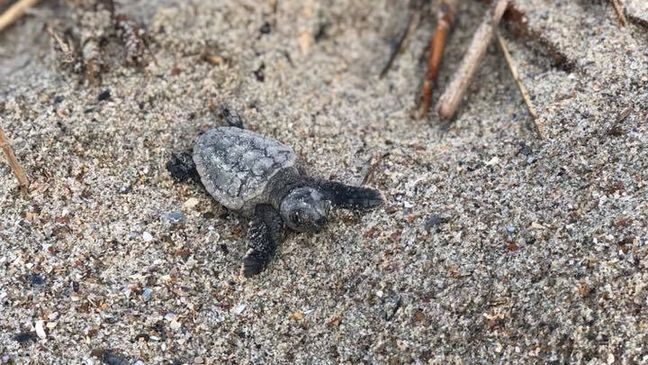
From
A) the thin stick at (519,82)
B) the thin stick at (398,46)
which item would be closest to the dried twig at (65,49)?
the thin stick at (398,46)

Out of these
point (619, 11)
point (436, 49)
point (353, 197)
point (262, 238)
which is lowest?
point (262, 238)

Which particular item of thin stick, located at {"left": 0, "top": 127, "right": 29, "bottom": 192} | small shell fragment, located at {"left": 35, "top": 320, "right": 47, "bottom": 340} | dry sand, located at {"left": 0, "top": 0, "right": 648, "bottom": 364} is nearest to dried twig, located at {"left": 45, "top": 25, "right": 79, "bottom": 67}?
dry sand, located at {"left": 0, "top": 0, "right": 648, "bottom": 364}

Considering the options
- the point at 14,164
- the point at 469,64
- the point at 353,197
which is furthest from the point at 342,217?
the point at 14,164

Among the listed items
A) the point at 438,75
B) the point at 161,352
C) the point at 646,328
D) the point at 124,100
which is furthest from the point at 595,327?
the point at 124,100

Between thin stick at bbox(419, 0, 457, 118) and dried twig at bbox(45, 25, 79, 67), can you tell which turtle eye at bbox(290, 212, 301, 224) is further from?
dried twig at bbox(45, 25, 79, 67)

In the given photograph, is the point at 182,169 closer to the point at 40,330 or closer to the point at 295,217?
the point at 295,217

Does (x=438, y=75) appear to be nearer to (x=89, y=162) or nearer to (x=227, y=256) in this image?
(x=227, y=256)
